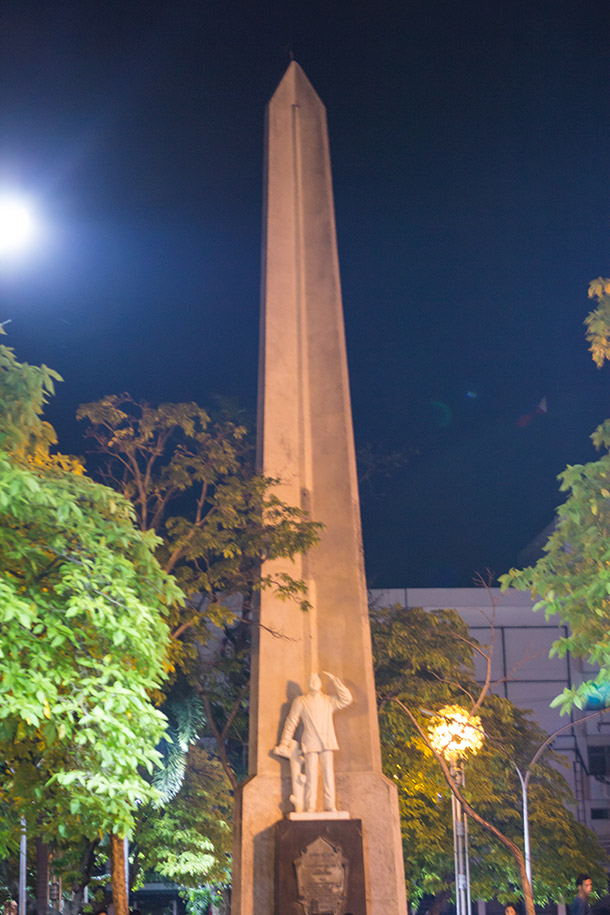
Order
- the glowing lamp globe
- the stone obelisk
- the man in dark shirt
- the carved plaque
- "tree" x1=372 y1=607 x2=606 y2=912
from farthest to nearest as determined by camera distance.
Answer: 1. "tree" x1=372 y1=607 x2=606 y2=912
2. the glowing lamp globe
3. the stone obelisk
4. the carved plaque
5. the man in dark shirt

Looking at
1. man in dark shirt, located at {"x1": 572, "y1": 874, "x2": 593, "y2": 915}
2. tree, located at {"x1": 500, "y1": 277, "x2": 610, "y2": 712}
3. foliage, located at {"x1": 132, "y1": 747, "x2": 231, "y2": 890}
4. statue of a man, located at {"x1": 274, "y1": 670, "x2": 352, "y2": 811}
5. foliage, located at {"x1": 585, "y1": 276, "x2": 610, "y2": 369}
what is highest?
foliage, located at {"x1": 585, "y1": 276, "x2": 610, "y2": 369}

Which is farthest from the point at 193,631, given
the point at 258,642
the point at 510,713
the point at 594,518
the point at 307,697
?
the point at 510,713

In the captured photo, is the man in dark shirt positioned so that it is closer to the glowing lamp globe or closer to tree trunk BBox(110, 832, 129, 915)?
the glowing lamp globe

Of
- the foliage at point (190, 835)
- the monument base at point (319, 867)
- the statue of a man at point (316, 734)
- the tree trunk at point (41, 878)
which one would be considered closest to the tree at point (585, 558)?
the statue of a man at point (316, 734)

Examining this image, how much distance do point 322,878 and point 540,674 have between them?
2782 centimetres

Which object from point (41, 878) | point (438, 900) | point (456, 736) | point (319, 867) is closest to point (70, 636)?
point (319, 867)

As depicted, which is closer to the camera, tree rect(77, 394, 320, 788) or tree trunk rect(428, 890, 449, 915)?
tree rect(77, 394, 320, 788)

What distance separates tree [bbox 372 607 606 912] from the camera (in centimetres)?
2197

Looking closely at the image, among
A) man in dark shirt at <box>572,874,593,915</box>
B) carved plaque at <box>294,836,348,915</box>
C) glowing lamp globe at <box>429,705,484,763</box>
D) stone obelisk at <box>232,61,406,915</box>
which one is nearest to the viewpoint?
man in dark shirt at <box>572,874,593,915</box>

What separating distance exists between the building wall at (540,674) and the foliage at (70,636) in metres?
27.2

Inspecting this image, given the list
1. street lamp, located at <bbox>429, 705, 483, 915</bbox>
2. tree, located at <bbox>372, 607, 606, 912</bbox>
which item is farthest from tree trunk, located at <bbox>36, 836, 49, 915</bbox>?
street lamp, located at <bbox>429, 705, 483, 915</bbox>

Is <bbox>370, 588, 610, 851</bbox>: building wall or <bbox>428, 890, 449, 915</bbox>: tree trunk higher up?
<bbox>370, 588, 610, 851</bbox>: building wall

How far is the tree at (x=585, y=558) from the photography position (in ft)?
38.4

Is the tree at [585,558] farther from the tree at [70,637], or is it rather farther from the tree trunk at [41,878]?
the tree trunk at [41,878]
